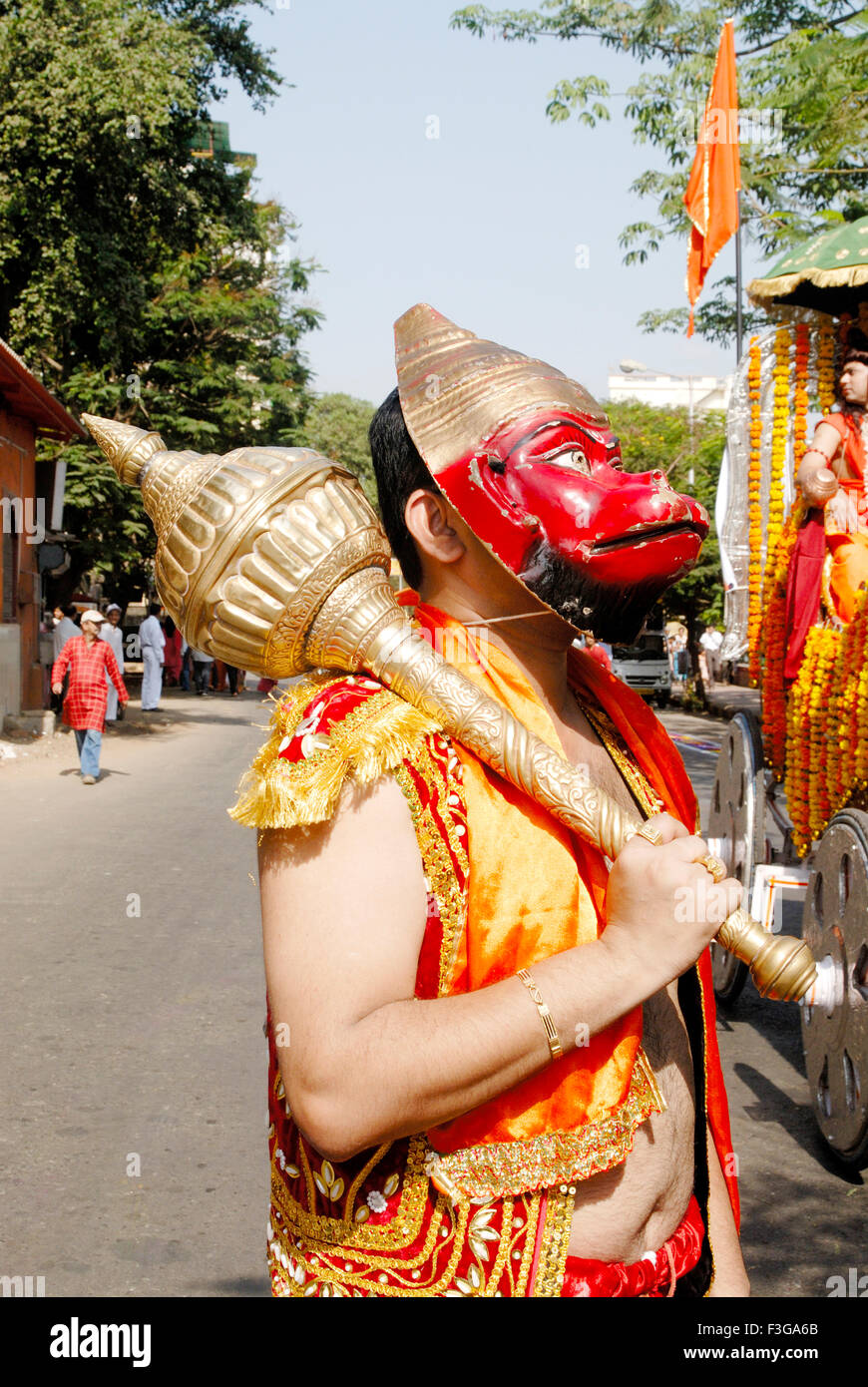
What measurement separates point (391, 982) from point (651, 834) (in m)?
0.37

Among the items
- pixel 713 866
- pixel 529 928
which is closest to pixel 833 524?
pixel 713 866

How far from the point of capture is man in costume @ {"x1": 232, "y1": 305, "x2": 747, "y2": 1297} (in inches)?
51.5

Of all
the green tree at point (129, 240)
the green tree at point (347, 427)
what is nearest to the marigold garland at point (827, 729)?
the green tree at point (129, 240)

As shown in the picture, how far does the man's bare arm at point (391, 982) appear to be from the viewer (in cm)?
128

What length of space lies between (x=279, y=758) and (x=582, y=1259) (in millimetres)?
701

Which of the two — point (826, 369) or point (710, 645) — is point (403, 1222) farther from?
point (710, 645)

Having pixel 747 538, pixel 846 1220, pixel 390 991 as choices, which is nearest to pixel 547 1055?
pixel 390 991

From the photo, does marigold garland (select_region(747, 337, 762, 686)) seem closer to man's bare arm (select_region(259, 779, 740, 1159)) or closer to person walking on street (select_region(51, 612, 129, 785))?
man's bare arm (select_region(259, 779, 740, 1159))

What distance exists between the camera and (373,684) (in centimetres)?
154

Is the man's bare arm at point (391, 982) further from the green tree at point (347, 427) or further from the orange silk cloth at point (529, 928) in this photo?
the green tree at point (347, 427)

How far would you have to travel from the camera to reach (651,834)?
1.46 meters

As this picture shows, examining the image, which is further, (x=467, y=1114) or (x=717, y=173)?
(x=717, y=173)

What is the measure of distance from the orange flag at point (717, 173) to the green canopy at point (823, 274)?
553 cm
